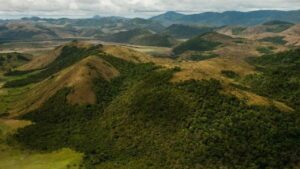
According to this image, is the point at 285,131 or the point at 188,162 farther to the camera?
the point at 285,131

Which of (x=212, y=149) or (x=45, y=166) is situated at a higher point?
(x=212, y=149)

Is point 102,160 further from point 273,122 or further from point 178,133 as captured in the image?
point 273,122

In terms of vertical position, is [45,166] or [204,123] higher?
[204,123]

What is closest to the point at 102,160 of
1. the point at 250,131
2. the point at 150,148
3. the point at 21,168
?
the point at 150,148

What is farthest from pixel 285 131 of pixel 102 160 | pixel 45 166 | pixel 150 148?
pixel 45 166

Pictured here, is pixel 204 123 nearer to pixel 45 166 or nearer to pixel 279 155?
pixel 279 155

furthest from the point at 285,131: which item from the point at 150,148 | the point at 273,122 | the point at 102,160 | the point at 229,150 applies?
the point at 102,160

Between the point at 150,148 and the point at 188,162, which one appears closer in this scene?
the point at 188,162
